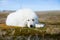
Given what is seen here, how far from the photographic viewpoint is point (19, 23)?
11.7 ft

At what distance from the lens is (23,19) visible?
349 centimetres

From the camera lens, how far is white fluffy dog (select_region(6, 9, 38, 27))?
11.2 feet

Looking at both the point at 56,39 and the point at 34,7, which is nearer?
the point at 56,39

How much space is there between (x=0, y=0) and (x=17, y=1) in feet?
1.04

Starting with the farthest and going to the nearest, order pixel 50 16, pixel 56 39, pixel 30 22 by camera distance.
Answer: pixel 50 16
pixel 30 22
pixel 56 39

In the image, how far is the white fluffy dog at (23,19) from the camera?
3426mm

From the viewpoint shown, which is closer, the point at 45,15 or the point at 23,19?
the point at 23,19

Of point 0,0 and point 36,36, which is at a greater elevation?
point 0,0

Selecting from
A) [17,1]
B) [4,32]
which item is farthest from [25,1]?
[4,32]

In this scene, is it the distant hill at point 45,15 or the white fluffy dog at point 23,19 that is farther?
the distant hill at point 45,15

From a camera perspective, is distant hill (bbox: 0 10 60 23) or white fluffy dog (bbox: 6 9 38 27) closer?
white fluffy dog (bbox: 6 9 38 27)

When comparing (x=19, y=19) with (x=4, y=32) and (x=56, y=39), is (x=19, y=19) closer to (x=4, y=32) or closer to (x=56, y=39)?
(x=4, y=32)

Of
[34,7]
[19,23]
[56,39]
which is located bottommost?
[56,39]

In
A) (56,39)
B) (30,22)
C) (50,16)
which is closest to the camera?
(56,39)
